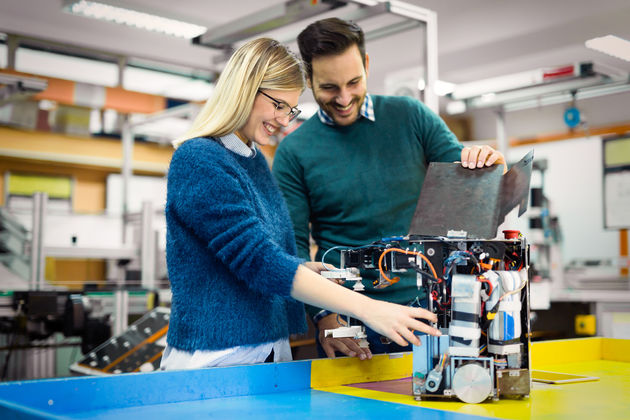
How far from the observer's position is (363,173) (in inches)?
74.0

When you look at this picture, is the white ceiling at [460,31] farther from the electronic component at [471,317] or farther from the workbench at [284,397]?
the electronic component at [471,317]

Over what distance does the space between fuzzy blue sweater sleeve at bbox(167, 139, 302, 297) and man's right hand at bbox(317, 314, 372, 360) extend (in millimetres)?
300

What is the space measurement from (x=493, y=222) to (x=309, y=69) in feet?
2.68

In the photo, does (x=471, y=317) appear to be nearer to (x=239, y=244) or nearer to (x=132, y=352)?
(x=239, y=244)

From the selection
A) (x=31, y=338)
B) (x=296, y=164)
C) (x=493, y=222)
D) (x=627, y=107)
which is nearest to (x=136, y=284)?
(x=31, y=338)

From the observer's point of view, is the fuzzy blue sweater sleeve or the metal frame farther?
the metal frame

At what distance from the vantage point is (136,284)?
193 inches

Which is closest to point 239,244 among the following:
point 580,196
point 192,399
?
point 192,399

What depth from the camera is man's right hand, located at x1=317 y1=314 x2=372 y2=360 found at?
142 centimetres

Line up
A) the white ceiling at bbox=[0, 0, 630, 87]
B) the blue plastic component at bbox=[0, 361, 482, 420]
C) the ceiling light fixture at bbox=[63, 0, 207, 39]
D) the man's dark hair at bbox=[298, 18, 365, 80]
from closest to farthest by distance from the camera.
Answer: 1. the blue plastic component at bbox=[0, 361, 482, 420]
2. the man's dark hair at bbox=[298, 18, 365, 80]
3. the ceiling light fixture at bbox=[63, 0, 207, 39]
4. the white ceiling at bbox=[0, 0, 630, 87]

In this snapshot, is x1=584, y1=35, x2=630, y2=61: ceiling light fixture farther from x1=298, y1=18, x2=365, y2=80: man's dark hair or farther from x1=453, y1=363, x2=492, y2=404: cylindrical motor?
x1=453, y1=363, x2=492, y2=404: cylindrical motor

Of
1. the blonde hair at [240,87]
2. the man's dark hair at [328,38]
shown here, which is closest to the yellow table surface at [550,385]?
the blonde hair at [240,87]

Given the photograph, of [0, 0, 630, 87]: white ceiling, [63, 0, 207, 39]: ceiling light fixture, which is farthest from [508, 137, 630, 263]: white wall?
[63, 0, 207, 39]: ceiling light fixture

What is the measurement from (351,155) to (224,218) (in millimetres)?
765
